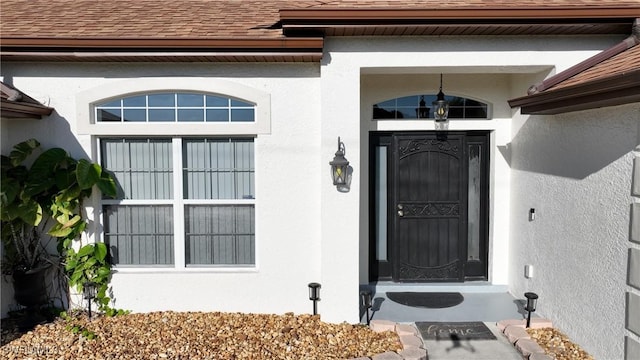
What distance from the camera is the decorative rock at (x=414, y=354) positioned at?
435 centimetres

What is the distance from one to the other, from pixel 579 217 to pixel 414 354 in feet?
8.80

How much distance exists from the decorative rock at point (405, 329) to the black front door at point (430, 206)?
158 cm

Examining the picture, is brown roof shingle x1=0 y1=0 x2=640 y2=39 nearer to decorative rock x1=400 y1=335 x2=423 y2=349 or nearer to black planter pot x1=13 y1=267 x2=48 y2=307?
black planter pot x1=13 y1=267 x2=48 y2=307

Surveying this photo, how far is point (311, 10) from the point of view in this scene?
4.82m

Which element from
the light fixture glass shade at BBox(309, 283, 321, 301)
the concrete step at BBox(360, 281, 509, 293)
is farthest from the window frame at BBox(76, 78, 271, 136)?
the concrete step at BBox(360, 281, 509, 293)

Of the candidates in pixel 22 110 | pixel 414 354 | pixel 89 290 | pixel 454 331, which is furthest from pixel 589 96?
pixel 22 110

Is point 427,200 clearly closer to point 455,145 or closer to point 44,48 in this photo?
point 455,145

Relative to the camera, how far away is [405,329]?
197 inches

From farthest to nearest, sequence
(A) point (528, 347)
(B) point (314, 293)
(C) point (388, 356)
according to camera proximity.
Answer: (B) point (314, 293)
(A) point (528, 347)
(C) point (388, 356)

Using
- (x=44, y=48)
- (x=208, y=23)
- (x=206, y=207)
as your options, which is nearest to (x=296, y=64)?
(x=208, y=23)

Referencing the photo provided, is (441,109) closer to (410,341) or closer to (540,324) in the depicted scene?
(540,324)

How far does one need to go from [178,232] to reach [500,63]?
5.26m

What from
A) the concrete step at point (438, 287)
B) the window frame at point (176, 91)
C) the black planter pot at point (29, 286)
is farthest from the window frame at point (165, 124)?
the concrete step at point (438, 287)

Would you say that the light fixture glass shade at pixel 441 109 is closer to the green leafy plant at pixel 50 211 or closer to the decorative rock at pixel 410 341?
the decorative rock at pixel 410 341
